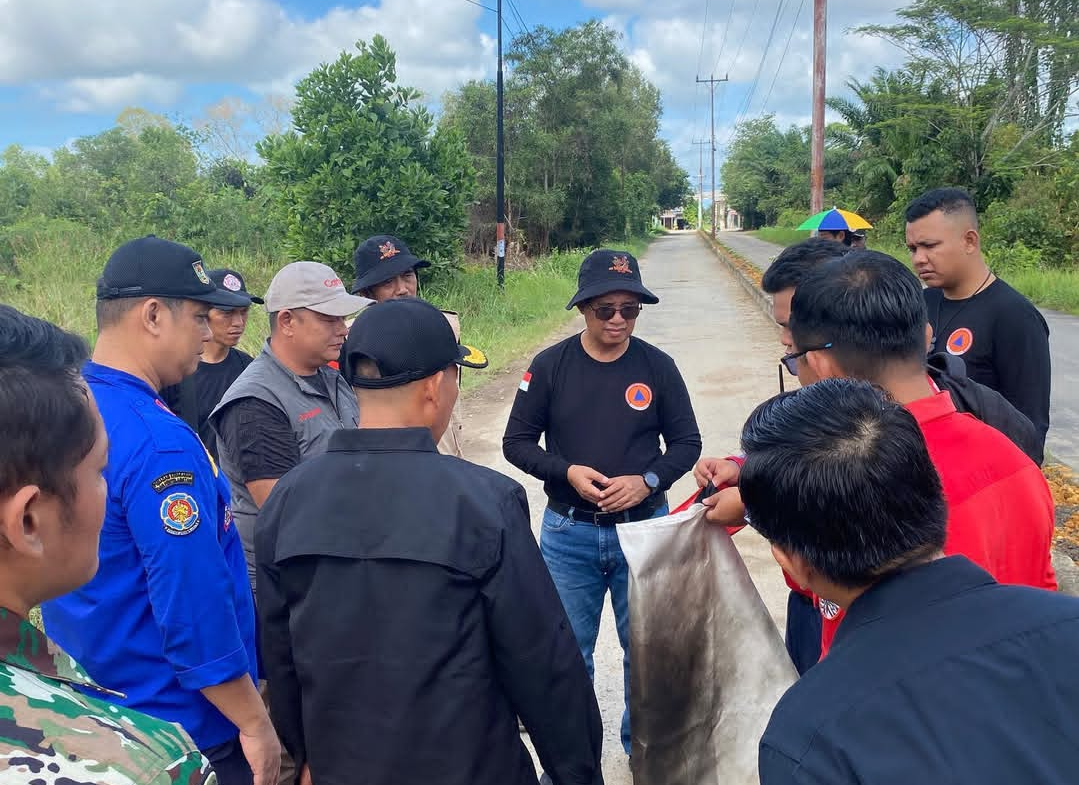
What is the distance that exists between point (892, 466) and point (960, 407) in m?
1.08

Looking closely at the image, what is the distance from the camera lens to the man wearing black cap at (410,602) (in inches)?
62.1

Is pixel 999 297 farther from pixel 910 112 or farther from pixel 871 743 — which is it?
pixel 910 112

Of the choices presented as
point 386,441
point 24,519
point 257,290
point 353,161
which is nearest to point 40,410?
point 24,519

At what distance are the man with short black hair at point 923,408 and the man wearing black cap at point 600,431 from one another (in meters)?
1.10

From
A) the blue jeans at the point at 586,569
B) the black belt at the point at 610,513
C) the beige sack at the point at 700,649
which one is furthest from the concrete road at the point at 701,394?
the black belt at the point at 610,513

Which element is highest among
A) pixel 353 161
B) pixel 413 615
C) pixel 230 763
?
pixel 353 161

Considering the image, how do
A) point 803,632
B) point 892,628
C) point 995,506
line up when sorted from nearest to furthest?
point 892,628
point 995,506
point 803,632

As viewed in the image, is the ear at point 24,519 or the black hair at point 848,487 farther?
the black hair at point 848,487

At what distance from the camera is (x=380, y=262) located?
3.80 metres

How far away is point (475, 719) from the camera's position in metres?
1.63

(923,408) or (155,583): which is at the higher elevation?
(923,408)

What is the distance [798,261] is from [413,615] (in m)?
1.72

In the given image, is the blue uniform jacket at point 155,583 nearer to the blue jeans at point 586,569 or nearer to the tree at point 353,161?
the blue jeans at point 586,569

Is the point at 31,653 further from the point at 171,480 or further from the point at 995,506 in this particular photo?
the point at 995,506
